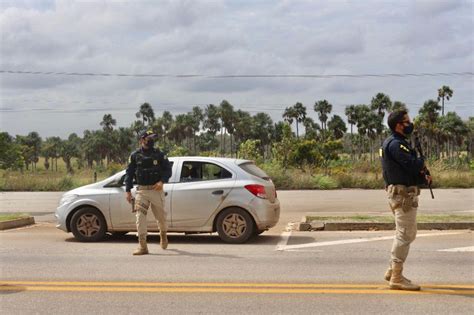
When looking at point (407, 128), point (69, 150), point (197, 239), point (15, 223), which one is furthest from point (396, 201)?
point (69, 150)

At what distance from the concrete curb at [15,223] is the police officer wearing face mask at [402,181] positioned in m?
9.54

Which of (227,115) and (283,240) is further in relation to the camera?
(227,115)

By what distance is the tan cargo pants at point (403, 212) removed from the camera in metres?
6.65

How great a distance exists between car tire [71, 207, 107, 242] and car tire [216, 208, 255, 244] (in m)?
2.10

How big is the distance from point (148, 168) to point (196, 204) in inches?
61.1

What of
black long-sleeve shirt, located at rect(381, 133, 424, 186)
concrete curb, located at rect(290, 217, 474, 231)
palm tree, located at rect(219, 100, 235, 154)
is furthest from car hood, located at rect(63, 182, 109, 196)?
palm tree, located at rect(219, 100, 235, 154)

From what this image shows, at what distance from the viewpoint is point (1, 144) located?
5816cm

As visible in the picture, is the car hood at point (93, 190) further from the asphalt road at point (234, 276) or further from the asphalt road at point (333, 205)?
the asphalt road at point (333, 205)

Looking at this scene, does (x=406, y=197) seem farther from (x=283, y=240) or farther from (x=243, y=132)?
(x=243, y=132)

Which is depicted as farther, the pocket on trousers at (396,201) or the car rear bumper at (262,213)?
the car rear bumper at (262,213)

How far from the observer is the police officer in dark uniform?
9.40 metres

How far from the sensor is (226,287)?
23.1ft

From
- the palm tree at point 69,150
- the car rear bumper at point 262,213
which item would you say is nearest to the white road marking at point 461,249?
the car rear bumper at point 262,213

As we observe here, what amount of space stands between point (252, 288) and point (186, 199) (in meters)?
3.91
